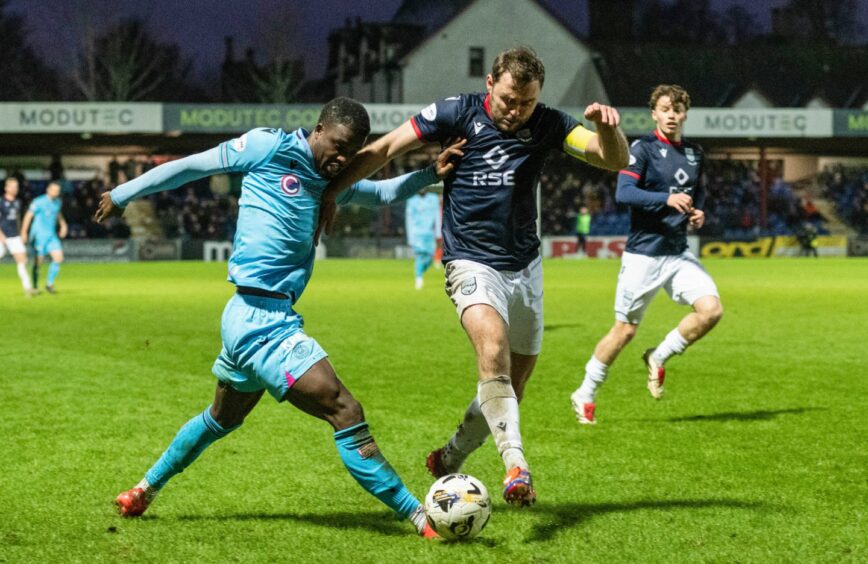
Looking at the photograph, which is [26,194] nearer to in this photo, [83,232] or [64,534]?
[83,232]

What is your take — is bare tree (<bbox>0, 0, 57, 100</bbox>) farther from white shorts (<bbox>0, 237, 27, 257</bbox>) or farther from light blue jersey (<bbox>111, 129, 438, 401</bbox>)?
light blue jersey (<bbox>111, 129, 438, 401</bbox>)

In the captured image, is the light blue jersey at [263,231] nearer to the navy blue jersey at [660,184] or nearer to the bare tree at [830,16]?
the navy blue jersey at [660,184]

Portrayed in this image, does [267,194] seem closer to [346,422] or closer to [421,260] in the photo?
[346,422]

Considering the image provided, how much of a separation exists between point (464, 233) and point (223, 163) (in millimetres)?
1310

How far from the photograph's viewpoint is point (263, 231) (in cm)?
547

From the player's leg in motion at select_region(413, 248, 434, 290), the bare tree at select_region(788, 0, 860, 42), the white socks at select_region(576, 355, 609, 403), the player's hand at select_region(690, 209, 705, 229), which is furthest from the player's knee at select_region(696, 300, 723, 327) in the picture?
the bare tree at select_region(788, 0, 860, 42)

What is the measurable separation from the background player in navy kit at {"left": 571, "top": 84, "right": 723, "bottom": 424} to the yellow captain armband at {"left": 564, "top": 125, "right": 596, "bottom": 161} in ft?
9.82

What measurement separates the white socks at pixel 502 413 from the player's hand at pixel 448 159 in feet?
3.65

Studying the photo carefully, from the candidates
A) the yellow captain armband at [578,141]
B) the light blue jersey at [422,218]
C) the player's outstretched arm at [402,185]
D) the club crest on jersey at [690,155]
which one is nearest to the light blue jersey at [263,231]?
the player's outstretched arm at [402,185]

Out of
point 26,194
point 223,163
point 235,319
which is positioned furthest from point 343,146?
point 26,194

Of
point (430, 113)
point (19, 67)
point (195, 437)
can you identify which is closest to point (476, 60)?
point (19, 67)

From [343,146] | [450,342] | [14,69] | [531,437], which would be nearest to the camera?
[343,146]

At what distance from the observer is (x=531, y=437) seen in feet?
27.2

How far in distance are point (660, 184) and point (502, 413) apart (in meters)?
4.15
